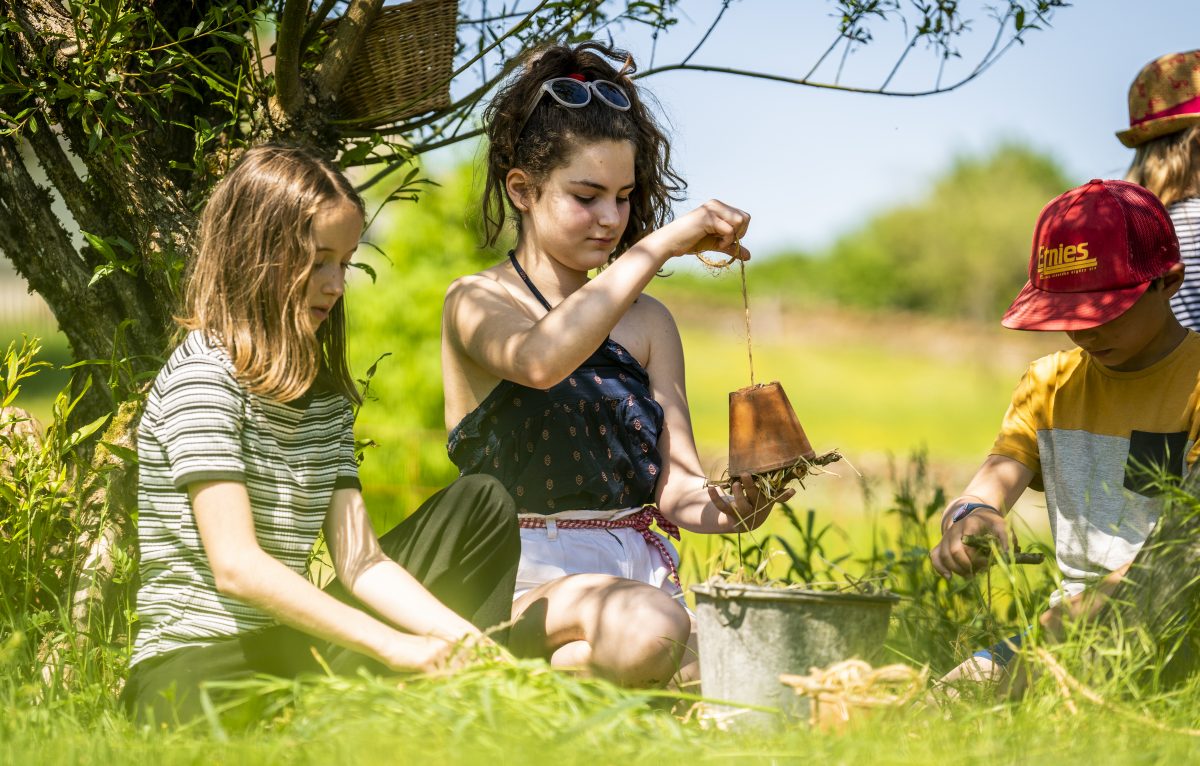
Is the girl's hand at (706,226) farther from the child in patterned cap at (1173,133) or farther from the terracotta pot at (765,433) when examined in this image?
the child in patterned cap at (1173,133)

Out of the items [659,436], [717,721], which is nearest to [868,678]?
[717,721]

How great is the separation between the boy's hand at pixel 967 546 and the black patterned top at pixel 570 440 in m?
0.79

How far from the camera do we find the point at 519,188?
3166 mm

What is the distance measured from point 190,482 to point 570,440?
0.98 metres

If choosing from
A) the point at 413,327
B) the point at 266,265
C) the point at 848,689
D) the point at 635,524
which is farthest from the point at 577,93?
the point at 413,327

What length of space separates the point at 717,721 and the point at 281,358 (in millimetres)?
1170

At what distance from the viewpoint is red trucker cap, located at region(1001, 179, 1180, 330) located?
9.04 feet

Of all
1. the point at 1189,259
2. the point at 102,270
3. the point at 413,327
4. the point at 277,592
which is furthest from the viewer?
the point at 413,327

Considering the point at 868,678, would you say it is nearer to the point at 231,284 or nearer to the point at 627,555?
the point at 627,555

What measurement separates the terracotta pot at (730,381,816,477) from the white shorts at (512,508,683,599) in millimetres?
466

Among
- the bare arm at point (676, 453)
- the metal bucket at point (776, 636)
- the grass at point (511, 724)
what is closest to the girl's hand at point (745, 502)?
the bare arm at point (676, 453)

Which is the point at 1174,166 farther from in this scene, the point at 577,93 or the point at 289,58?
the point at 289,58

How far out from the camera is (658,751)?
197 centimetres

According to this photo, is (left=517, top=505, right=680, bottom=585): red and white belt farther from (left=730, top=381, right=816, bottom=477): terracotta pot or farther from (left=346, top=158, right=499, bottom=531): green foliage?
(left=346, top=158, right=499, bottom=531): green foliage
